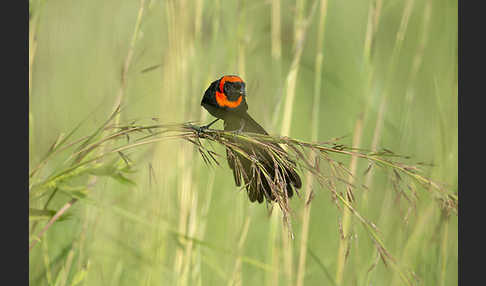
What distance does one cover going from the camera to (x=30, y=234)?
1354 mm

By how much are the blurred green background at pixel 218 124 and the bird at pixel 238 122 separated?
0.18 ft

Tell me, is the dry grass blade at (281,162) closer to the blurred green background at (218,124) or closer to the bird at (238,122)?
the bird at (238,122)

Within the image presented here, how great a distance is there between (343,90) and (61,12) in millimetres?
826

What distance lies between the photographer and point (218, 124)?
1440 millimetres

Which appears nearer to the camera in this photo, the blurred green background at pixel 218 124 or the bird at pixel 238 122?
the bird at pixel 238 122

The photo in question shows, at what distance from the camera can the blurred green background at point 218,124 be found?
1436 mm

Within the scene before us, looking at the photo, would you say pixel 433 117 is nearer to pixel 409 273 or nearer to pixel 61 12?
pixel 409 273

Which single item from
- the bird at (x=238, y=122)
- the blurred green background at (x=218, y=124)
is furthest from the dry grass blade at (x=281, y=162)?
the blurred green background at (x=218, y=124)

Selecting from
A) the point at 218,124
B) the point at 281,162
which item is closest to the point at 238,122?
the point at 218,124

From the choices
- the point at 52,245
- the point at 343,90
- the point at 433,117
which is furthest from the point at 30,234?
the point at 433,117

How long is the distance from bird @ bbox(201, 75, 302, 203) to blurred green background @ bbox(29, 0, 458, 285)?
5 cm

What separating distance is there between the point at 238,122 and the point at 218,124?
0.38 ft

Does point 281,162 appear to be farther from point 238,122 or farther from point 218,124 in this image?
point 218,124

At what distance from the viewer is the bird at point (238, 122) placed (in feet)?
3.94
